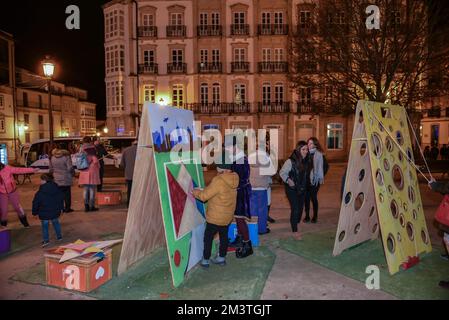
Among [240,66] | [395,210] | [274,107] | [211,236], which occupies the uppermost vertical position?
[240,66]

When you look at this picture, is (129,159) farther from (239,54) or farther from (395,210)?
(239,54)

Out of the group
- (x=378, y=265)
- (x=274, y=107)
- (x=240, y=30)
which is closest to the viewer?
(x=378, y=265)

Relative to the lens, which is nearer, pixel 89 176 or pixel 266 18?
pixel 89 176

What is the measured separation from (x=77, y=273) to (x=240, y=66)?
31360 millimetres

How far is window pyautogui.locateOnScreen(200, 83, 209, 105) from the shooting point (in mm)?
35188

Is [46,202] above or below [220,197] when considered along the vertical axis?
below

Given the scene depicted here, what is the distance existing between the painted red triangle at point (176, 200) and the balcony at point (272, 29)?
31.1 m

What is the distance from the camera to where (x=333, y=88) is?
16.0m

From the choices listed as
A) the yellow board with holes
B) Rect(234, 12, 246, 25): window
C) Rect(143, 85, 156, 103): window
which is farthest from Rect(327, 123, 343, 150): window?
the yellow board with holes

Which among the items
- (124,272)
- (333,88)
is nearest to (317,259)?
(124,272)

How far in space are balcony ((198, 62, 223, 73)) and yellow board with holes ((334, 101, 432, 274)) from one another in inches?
1129

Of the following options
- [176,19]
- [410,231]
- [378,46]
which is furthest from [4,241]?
[176,19]

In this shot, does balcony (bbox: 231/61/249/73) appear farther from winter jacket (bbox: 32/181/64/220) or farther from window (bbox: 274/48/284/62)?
winter jacket (bbox: 32/181/64/220)

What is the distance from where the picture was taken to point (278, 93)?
35062mm
